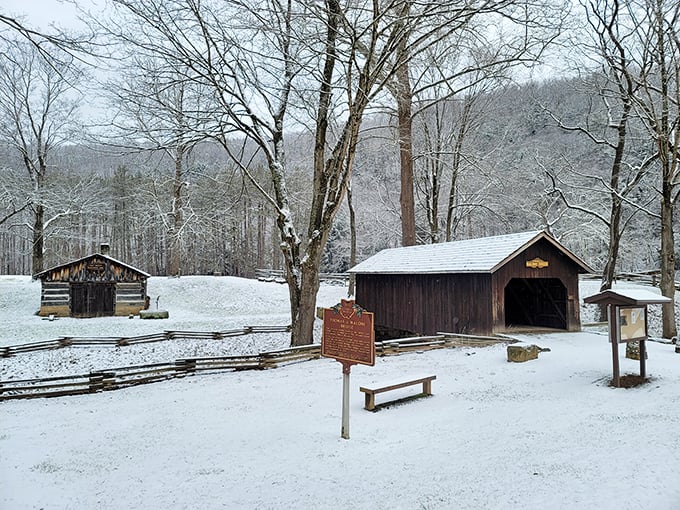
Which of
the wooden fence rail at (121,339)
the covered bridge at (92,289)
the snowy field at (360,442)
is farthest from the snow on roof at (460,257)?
the covered bridge at (92,289)

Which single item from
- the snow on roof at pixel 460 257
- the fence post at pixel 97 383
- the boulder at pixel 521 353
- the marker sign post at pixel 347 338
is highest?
the snow on roof at pixel 460 257

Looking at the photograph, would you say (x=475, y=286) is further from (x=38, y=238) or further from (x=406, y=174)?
(x=38, y=238)

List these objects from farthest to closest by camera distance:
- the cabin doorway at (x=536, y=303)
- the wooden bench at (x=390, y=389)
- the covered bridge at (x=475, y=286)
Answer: the cabin doorway at (x=536, y=303), the covered bridge at (x=475, y=286), the wooden bench at (x=390, y=389)

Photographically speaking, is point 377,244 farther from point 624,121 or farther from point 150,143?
point 150,143

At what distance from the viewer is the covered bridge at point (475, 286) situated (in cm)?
1403

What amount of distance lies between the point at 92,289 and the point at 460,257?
1968 cm

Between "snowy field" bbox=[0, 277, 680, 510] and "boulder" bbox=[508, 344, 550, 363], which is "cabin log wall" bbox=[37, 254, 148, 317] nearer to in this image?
"snowy field" bbox=[0, 277, 680, 510]

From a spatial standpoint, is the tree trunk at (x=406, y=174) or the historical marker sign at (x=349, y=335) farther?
the tree trunk at (x=406, y=174)

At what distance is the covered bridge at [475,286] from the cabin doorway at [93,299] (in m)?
14.2

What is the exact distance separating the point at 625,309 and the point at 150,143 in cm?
1187

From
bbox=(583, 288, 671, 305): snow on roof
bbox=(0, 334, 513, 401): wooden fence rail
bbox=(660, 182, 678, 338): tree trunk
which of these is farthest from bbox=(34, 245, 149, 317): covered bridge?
bbox=(660, 182, 678, 338): tree trunk

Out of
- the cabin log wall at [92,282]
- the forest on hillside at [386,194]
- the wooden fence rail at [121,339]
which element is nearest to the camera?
the wooden fence rail at [121,339]

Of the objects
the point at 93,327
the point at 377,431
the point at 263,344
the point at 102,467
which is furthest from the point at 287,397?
the point at 93,327

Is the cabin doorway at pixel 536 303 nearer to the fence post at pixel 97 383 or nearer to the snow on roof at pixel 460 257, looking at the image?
the snow on roof at pixel 460 257
